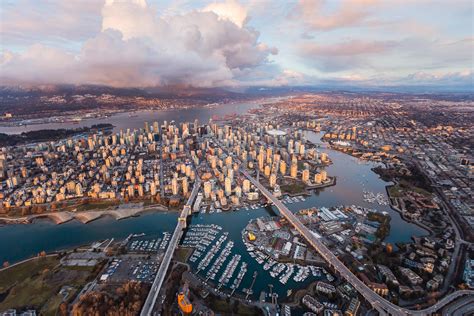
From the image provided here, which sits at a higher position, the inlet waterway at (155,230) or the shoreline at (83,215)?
the shoreline at (83,215)

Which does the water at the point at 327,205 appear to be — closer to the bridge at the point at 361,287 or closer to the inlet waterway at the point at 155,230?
the inlet waterway at the point at 155,230

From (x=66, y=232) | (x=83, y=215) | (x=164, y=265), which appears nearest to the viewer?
(x=164, y=265)

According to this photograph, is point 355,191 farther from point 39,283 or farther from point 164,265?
point 39,283

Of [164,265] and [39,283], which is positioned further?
[164,265]

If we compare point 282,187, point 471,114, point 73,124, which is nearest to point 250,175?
point 282,187

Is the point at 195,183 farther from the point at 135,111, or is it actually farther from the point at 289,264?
the point at 135,111

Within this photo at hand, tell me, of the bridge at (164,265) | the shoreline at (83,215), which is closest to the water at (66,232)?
the shoreline at (83,215)

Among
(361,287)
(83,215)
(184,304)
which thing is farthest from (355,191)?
(83,215)

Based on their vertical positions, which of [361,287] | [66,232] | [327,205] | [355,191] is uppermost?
[355,191]

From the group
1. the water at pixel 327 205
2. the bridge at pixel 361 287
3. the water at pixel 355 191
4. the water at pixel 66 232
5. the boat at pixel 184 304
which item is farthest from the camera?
the water at pixel 355 191
